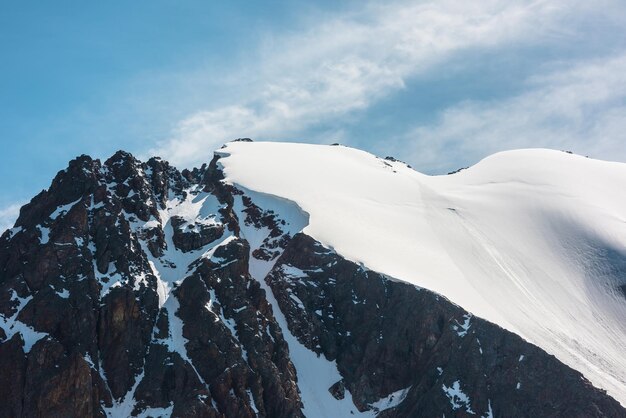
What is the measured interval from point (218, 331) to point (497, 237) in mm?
69571

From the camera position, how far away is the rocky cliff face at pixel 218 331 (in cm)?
10775

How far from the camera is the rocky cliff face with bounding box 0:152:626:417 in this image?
10775cm

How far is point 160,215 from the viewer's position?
477ft

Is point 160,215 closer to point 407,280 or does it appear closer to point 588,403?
point 407,280

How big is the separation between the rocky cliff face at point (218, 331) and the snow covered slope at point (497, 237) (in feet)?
21.7

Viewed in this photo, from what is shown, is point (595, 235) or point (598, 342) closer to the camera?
point (598, 342)

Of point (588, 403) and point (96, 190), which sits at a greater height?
point (96, 190)

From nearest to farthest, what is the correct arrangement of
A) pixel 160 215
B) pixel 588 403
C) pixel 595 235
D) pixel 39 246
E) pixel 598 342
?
pixel 588 403
pixel 39 246
pixel 598 342
pixel 160 215
pixel 595 235

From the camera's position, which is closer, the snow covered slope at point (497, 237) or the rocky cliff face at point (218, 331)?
the rocky cliff face at point (218, 331)

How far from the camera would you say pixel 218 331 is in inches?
4592

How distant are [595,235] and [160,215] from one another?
9123cm

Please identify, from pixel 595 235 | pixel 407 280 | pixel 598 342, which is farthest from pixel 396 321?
pixel 595 235

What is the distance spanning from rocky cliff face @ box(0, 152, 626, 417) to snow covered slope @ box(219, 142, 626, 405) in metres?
6.62

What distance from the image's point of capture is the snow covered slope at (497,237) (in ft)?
427
